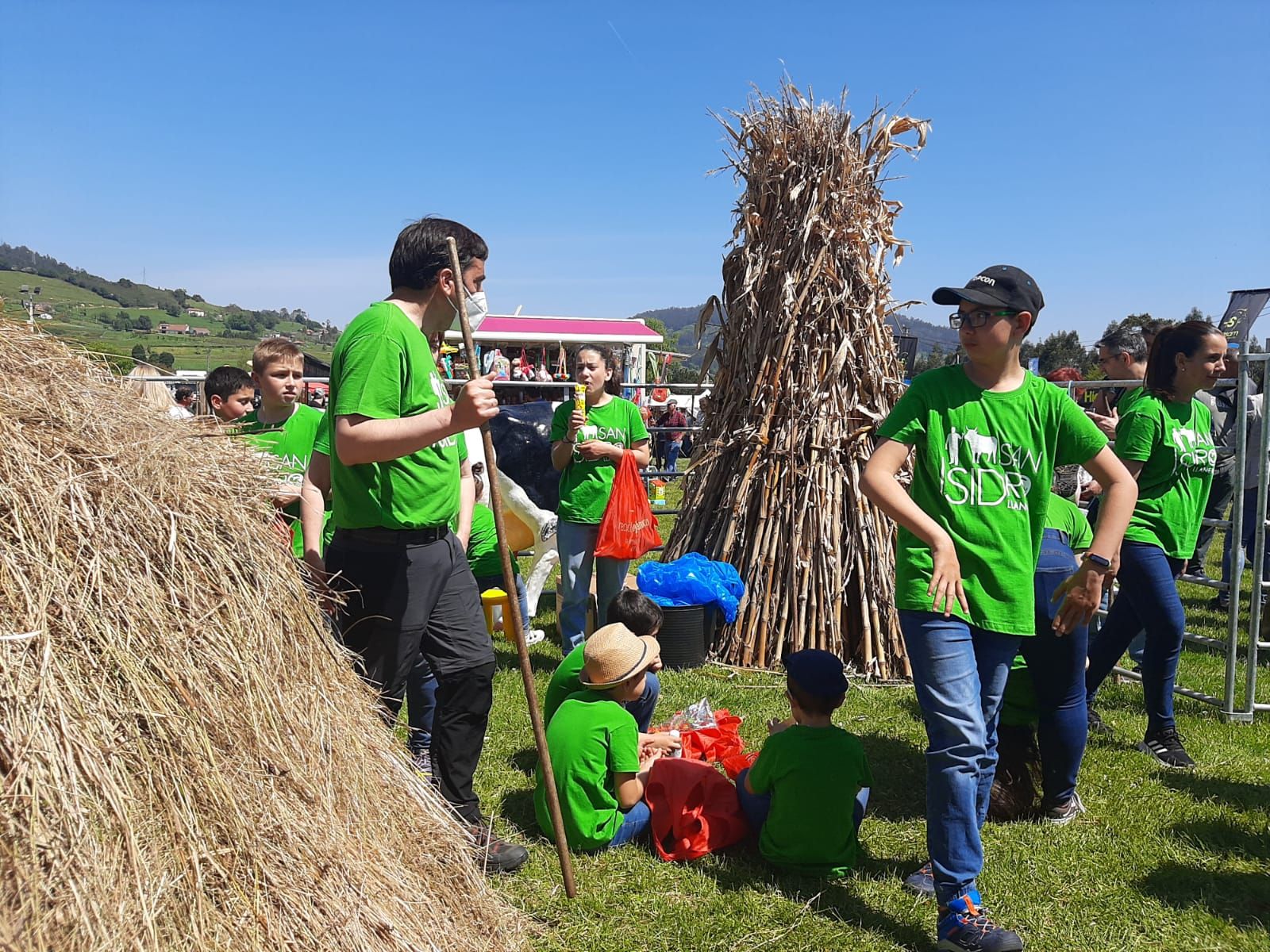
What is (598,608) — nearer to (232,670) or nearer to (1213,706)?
(1213,706)

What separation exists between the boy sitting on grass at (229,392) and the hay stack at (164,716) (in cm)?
220

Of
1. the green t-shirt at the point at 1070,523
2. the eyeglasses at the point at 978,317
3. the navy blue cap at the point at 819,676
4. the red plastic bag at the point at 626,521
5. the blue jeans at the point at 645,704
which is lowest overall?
the blue jeans at the point at 645,704

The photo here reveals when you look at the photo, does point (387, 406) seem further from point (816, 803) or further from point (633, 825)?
point (816, 803)

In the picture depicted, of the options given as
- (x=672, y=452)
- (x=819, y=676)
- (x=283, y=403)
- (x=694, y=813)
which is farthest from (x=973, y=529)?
(x=672, y=452)

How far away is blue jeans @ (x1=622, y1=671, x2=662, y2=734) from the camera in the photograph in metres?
4.71

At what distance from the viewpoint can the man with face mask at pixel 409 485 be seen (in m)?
3.07

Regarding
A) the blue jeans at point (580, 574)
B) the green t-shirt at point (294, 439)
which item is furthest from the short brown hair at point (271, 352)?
the blue jeans at point (580, 574)

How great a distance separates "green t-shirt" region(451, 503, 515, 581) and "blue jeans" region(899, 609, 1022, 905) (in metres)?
3.18

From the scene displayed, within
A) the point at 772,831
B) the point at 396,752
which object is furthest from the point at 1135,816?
the point at 396,752

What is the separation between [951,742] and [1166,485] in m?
2.49

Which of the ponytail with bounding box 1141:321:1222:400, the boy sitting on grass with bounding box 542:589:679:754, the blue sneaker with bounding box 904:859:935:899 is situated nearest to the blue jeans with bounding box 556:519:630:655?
the boy sitting on grass with bounding box 542:589:679:754

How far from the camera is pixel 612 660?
4250 mm

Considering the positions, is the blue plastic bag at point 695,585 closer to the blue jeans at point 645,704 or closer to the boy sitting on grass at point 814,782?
the blue jeans at point 645,704

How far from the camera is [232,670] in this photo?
2232 millimetres
